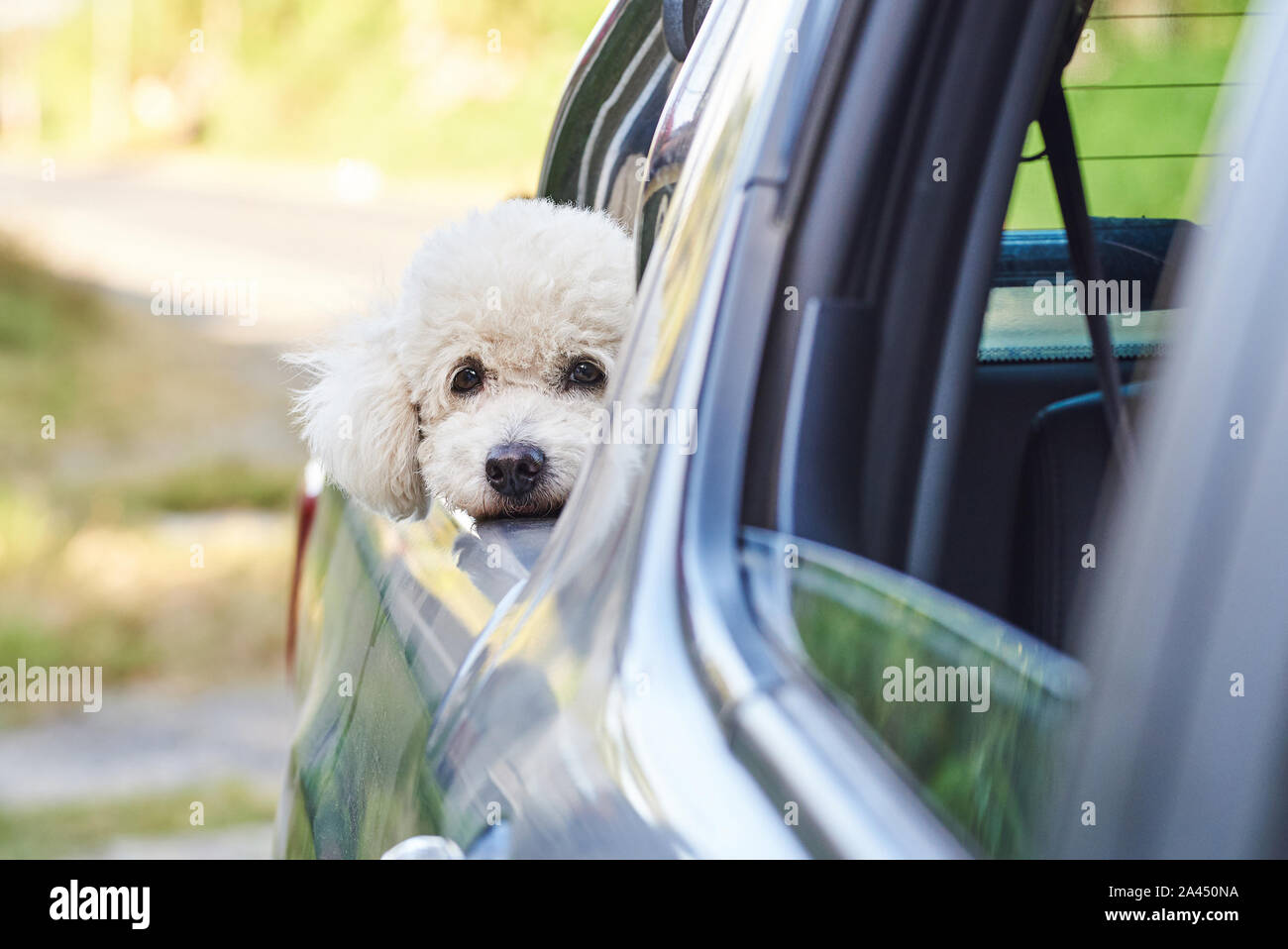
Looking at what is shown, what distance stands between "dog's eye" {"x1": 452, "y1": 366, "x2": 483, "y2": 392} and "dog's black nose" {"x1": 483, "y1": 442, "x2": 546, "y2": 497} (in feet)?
1.08

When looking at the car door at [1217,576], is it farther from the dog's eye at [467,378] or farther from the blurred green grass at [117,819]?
the blurred green grass at [117,819]

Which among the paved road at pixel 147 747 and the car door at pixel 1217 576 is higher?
the car door at pixel 1217 576

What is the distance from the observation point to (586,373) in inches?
98.4

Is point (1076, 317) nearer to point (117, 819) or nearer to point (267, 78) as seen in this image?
point (117, 819)

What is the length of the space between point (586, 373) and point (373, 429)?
394mm

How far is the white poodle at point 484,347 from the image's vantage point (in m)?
2.43

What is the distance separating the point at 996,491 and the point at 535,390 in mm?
869

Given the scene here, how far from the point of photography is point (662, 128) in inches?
67.9

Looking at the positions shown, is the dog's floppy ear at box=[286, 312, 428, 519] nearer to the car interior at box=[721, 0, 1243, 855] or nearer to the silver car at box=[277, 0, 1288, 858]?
the silver car at box=[277, 0, 1288, 858]

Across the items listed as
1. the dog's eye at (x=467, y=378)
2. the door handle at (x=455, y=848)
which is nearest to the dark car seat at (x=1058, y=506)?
the door handle at (x=455, y=848)

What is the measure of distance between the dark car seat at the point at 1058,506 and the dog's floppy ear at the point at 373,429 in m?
1.06

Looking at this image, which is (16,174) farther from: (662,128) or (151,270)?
(662,128)

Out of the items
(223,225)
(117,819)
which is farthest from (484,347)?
(223,225)
